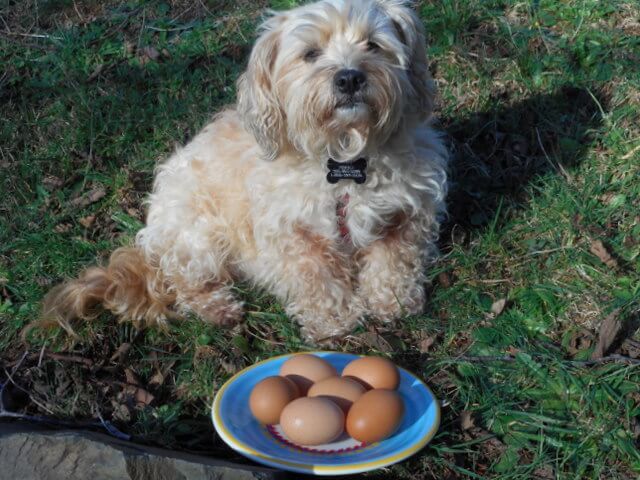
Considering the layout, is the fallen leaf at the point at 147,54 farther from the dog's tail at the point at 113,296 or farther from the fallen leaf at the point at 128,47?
the dog's tail at the point at 113,296

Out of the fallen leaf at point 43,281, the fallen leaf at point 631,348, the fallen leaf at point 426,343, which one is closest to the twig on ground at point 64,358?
the fallen leaf at point 43,281

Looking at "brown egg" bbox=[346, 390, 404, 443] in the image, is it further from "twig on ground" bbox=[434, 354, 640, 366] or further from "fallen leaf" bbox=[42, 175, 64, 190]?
"fallen leaf" bbox=[42, 175, 64, 190]

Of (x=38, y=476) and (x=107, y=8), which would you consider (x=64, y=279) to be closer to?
(x=38, y=476)

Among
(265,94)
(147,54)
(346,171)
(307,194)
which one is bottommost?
(147,54)

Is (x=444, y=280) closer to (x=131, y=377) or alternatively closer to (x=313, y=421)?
(x=313, y=421)

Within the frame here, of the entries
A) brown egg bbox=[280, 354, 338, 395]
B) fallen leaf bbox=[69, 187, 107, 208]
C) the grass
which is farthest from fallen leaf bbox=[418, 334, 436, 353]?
fallen leaf bbox=[69, 187, 107, 208]

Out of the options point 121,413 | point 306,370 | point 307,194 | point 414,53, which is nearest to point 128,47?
point 307,194
